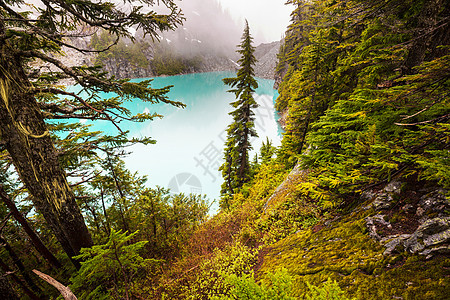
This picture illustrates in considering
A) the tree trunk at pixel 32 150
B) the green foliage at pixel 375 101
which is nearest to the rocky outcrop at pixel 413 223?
the green foliage at pixel 375 101

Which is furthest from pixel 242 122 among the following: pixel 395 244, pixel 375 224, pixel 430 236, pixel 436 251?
pixel 436 251

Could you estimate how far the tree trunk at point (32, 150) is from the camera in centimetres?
309

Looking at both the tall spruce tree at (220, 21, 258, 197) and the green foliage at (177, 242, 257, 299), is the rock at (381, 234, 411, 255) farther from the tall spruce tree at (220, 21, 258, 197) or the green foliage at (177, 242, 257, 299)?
the tall spruce tree at (220, 21, 258, 197)

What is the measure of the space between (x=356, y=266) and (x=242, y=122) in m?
12.2

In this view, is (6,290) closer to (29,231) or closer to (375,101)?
(29,231)

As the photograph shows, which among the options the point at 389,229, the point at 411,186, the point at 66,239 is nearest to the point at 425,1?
the point at 411,186

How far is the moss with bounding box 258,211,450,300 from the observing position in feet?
6.01

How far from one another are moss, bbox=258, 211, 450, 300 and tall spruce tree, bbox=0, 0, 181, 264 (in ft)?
14.1

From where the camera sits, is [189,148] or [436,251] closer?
[436,251]

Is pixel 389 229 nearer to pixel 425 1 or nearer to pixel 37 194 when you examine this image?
pixel 425 1

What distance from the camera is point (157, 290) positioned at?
4.32 m

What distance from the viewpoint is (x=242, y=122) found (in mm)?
13961

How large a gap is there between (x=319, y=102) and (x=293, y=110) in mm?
1715

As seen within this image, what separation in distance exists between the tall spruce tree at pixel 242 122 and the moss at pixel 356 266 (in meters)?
10.4
